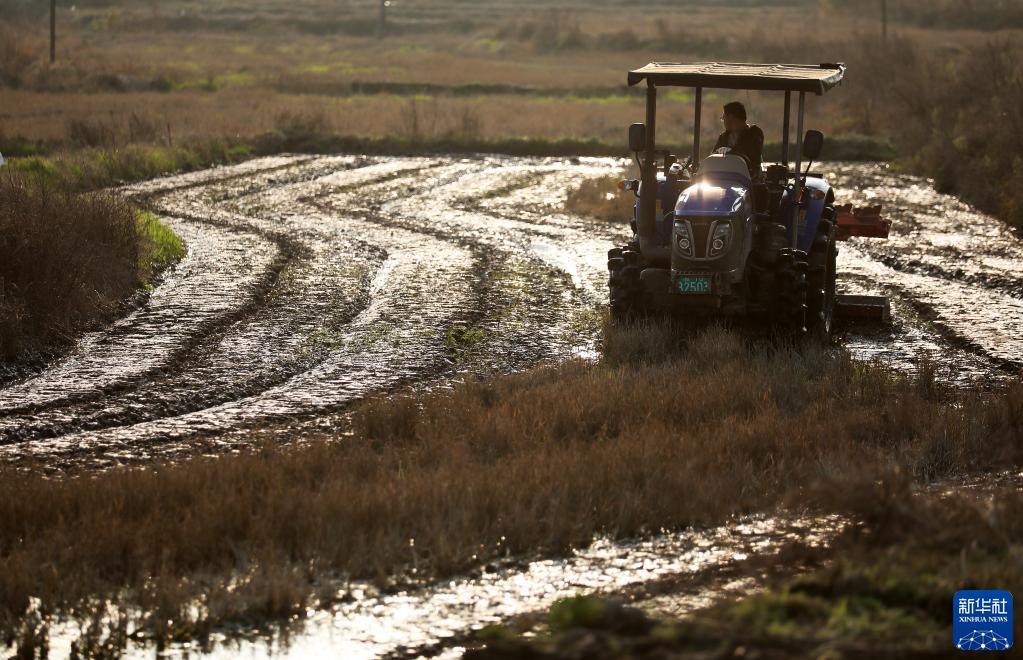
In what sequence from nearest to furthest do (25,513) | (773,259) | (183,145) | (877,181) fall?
(25,513)
(773,259)
(877,181)
(183,145)

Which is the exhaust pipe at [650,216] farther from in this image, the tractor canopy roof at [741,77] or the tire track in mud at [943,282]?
the tire track in mud at [943,282]

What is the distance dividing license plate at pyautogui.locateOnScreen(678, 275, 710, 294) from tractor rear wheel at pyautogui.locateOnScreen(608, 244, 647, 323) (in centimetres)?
74

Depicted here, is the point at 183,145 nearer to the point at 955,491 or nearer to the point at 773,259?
the point at 773,259

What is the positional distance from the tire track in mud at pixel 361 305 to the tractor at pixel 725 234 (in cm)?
95

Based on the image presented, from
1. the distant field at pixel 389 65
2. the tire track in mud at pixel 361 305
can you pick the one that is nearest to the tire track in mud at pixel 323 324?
the tire track in mud at pixel 361 305

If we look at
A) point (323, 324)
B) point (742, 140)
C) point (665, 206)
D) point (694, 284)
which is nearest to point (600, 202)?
point (323, 324)

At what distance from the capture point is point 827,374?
10320 mm

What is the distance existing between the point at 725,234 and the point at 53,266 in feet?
21.4

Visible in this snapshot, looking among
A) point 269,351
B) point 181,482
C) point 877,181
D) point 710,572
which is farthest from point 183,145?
point 710,572

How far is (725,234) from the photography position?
35.0 feet

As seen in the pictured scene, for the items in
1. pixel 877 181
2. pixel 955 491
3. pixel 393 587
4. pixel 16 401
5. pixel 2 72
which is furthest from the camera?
pixel 2 72

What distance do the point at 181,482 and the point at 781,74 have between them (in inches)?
257

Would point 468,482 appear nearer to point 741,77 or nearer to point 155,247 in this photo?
point 741,77

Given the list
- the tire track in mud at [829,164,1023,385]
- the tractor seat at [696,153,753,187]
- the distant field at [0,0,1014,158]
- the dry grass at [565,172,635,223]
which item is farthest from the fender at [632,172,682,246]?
the distant field at [0,0,1014,158]
